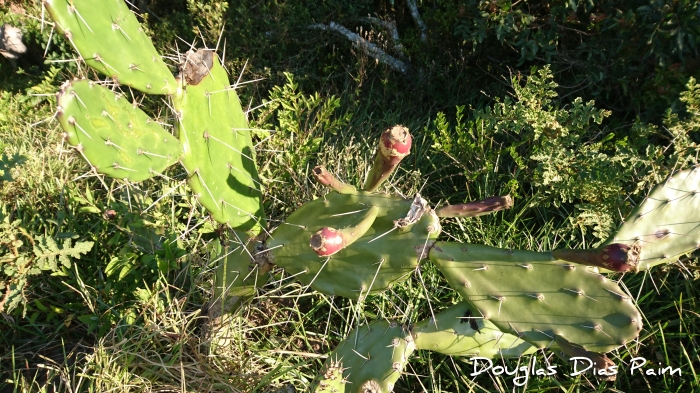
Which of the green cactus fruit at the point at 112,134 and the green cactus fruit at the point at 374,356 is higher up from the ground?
the green cactus fruit at the point at 112,134

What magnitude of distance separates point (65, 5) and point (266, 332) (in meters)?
1.40

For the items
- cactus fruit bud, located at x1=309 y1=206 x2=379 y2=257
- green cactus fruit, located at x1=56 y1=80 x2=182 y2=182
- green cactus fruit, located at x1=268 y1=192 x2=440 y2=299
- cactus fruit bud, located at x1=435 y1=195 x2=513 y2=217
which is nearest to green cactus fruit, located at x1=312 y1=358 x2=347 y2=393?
green cactus fruit, located at x1=268 y1=192 x2=440 y2=299

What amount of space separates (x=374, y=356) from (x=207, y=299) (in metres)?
0.83

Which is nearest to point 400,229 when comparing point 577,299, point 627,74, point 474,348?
point 577,299

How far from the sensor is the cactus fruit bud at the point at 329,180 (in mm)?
1311

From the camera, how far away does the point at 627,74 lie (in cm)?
262

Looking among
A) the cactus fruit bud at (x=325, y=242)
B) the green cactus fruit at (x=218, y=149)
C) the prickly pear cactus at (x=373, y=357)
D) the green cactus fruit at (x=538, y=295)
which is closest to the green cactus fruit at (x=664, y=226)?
the green cactus fruit at (x=538, y=295)

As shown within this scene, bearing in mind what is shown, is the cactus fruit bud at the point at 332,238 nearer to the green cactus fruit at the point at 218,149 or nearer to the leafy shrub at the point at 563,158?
the green cactus fruit at the point at 218,149

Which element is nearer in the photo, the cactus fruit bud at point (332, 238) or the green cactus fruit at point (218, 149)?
the cactus fruit bud at point (332, 238)

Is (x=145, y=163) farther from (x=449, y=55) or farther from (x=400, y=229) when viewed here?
(x=449, y=55)

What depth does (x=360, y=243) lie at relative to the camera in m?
1.40

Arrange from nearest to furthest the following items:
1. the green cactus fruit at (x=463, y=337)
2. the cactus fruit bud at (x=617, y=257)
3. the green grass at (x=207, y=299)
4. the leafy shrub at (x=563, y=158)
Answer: the cactus fruit bud at (x=617, y=257)
the green cactus fruit at (x=463, y=337)
the green grass at (x=207, y=299)
the leafy shrub at (x=563, y=158)

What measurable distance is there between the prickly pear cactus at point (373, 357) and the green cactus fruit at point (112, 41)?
36.2 inches

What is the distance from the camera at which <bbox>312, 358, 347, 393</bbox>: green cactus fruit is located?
54.1 inches
